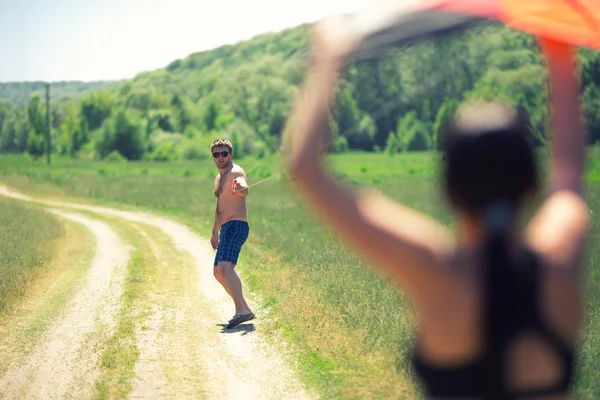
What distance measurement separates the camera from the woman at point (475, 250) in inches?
68.7

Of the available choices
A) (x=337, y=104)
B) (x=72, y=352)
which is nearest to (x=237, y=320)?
(x=72, y=352)

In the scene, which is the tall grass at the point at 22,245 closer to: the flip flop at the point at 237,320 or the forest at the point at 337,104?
the flip flop at the point at 237,320

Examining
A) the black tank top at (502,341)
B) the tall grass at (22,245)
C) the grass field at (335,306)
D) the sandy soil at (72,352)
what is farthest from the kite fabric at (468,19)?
the tall grass at (22,245)

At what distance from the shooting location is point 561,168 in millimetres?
2115

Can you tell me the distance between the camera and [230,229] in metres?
8.43

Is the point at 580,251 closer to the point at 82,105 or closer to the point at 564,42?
the point at 564,42

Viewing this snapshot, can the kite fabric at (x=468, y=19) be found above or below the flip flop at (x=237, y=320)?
above

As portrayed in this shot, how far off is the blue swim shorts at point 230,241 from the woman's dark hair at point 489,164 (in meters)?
6.63

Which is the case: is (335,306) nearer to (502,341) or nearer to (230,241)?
(230,241)

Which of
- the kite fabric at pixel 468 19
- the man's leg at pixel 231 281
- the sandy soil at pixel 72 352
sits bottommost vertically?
the sandy soil at pixel 72 352

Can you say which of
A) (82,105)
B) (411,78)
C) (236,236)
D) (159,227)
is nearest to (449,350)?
(411,78)

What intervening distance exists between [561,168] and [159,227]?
17.5 m

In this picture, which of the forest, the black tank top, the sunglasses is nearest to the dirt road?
the sunglasses

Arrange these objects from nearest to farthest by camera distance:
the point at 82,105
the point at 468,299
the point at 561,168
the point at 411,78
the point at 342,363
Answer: the point at 468,299
the point at 561,168
the point at 411,78
the point at 342,363
the point at 82,105
